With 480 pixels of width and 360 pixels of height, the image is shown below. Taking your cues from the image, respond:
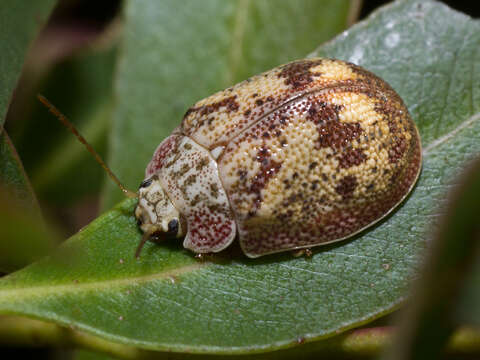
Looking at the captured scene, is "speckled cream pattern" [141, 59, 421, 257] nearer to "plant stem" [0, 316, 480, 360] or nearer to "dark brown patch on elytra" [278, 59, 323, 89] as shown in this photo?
"dark brown patch on elytra" [278, 59, 323, 89]

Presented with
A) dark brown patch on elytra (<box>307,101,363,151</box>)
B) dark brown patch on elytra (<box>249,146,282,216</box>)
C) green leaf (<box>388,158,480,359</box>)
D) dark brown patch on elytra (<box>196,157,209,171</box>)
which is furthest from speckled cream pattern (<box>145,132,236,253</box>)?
green leaf (<box>388,158,480,359</box>)

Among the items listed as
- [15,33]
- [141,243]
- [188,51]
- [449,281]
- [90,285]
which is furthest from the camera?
[188,51]

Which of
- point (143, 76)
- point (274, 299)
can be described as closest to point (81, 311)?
point (274, 299)

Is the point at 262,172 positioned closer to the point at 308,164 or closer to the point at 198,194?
the point at 308,164

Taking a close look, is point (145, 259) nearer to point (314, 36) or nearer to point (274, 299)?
point (274, 299)

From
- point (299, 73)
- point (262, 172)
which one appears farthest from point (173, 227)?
point (299, 73)
